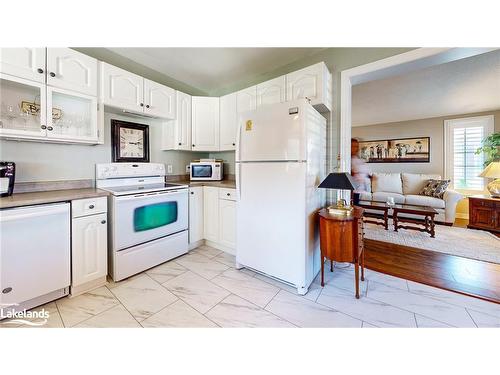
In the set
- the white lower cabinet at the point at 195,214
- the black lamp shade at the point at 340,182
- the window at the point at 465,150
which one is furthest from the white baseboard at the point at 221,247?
the window at the point at 465,150

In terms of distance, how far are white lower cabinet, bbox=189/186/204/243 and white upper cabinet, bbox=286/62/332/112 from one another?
5.30 ft

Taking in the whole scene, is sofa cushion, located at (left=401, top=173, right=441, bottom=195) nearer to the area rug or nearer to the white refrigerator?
the area rug

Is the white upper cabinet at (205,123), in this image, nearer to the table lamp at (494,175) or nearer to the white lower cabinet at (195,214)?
the white lower cabinet at (195,214)

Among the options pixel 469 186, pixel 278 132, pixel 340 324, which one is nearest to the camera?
pixel 340 324

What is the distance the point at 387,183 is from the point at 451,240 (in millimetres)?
2083

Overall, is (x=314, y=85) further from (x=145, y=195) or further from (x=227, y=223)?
(x=145, y=195)

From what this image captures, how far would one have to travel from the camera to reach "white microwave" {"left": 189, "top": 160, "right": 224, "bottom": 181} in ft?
9.62

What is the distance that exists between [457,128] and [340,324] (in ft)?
18.8

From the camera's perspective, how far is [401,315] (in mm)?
1462

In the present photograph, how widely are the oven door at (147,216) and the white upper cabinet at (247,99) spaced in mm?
1351

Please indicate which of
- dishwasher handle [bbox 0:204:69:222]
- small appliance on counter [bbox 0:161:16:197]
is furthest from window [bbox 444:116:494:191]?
small appliance on counter [bbox 0:161:16:197]
